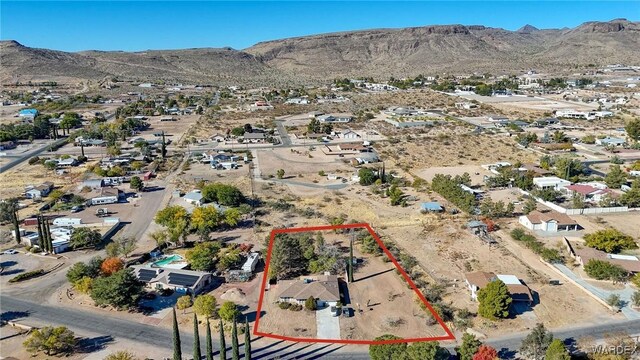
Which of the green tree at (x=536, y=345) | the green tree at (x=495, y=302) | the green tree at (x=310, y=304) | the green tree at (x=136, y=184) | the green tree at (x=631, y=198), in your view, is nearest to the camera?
the green tree at (x=536, y=345)

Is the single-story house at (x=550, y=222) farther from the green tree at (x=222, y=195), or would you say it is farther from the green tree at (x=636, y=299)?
the green tree at (x=222, y=195)

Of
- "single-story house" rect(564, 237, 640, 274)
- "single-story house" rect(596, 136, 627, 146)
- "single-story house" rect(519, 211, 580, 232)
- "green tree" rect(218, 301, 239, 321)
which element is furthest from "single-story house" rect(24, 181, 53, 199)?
"single-story house" rect(596, 136, 627, 146)

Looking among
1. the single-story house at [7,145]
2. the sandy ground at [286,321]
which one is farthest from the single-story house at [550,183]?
the single-story house at [7,145]

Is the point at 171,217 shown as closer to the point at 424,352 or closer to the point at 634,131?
the point at 424,352

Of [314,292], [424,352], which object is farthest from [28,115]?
[424,352]

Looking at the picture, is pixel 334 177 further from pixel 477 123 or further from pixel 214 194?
pixel 477 123

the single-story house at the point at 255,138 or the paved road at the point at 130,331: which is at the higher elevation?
the single-story house at the point at 255,138

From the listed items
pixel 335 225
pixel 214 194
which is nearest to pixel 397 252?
pixel 335 225
